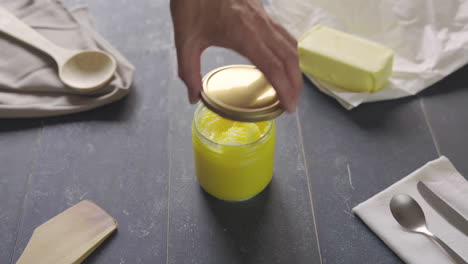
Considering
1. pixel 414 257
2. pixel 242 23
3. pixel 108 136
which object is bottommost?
pixel 108 136

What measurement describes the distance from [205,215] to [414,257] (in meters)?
0.39

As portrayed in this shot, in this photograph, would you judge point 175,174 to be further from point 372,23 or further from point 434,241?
point 372,23

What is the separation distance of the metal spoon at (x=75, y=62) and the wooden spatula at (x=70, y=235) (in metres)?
0.34

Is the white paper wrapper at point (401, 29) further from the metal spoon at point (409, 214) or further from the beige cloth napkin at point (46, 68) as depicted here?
the beige cloth napkin at point (46, 68)

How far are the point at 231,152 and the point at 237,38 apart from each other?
196 millimetres

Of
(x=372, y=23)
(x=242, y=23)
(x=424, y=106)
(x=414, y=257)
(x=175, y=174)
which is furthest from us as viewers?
(x=372, y=23)

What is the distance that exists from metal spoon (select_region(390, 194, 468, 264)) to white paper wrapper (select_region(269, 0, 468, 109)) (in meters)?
0.29

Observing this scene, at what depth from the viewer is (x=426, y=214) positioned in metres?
0.84

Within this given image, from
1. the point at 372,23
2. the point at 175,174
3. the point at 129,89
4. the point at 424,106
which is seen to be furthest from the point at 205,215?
the point at 372,23

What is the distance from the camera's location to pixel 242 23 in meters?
0.69

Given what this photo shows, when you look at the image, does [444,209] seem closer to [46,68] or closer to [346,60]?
[346,60]

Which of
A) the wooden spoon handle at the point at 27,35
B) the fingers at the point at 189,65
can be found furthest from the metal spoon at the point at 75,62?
the fingers at the point at 189,65

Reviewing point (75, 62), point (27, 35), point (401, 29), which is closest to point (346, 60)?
point (401, 29)

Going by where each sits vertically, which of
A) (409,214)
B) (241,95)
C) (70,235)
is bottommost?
(70,235)
